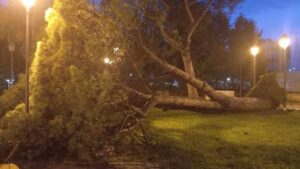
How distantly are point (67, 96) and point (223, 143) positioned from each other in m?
4.35

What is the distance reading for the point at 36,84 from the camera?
442 inches

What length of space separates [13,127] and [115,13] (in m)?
4.19

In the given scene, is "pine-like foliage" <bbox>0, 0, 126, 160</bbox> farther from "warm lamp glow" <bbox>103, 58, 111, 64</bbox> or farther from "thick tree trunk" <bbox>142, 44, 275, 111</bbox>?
"thick tree trunk" <bbox>142, 44, 275, 111</bbox>

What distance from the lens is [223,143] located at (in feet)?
41.1

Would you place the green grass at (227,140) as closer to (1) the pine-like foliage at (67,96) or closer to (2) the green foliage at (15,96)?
(1) the pine-like foliage at (67,96)

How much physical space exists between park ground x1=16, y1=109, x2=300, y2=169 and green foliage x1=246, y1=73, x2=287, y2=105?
6.76 ft

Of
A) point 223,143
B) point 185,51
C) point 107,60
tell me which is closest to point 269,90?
point 185,51

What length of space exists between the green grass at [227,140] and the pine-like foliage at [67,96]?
1657mm

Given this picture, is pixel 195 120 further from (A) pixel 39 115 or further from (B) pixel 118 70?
(A) pixel 39 115

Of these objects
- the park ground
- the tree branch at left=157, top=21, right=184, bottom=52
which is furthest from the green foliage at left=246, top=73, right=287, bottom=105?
the tree branch at left=157, top=21, right=184, bottom=52

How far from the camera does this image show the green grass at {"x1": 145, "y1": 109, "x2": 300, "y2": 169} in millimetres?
10000

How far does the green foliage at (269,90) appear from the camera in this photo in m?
21.5

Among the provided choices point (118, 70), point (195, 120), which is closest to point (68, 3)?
point (118, 70)

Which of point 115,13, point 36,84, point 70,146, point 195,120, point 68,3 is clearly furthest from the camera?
point 195,120
